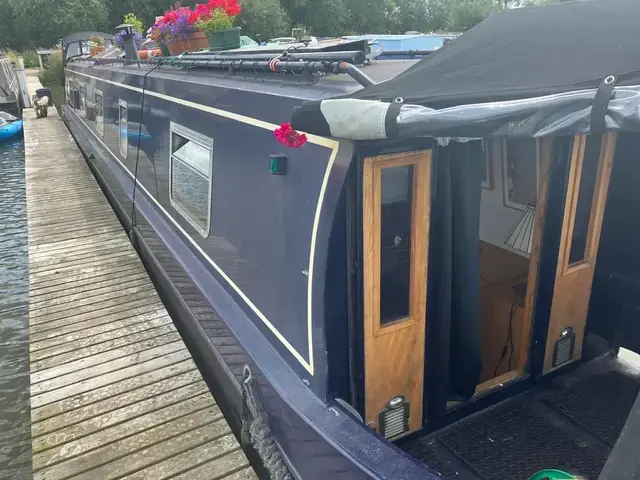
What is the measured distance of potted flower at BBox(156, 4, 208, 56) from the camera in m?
4.97

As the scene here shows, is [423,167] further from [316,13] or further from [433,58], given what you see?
[316,13]

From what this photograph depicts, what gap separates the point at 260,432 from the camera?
2910 millimetres

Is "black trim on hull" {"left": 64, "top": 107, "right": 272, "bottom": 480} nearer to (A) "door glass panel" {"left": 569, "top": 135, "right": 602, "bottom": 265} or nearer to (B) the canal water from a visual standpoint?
(B) the canal water

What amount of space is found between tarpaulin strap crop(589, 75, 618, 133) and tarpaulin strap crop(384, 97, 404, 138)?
597 mm

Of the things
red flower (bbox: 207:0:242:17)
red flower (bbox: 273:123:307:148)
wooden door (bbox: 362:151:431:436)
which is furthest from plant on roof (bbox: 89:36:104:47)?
wooden door (bbox: 362:151:431:436)

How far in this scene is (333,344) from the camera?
243 cm

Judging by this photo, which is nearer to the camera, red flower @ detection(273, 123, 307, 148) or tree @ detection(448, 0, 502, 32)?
red flower @ detection(273, 123, 307, 148)

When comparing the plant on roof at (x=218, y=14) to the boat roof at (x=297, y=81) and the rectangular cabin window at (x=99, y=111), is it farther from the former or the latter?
the rectangular cabin window at (x=99, y=111)

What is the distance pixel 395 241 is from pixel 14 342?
217 inches

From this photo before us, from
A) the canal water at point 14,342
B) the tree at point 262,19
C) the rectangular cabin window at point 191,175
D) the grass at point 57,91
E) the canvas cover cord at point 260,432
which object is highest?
the tree at point 262,19

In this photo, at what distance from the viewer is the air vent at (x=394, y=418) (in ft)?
8.70

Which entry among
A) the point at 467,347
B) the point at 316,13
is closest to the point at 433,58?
the point at 467,347

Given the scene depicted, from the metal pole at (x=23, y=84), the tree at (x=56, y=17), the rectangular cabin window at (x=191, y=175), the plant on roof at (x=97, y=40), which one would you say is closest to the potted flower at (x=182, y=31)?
the rectangular cabin window at (x=191, y=175)

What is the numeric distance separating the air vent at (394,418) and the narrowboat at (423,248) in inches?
0.5
